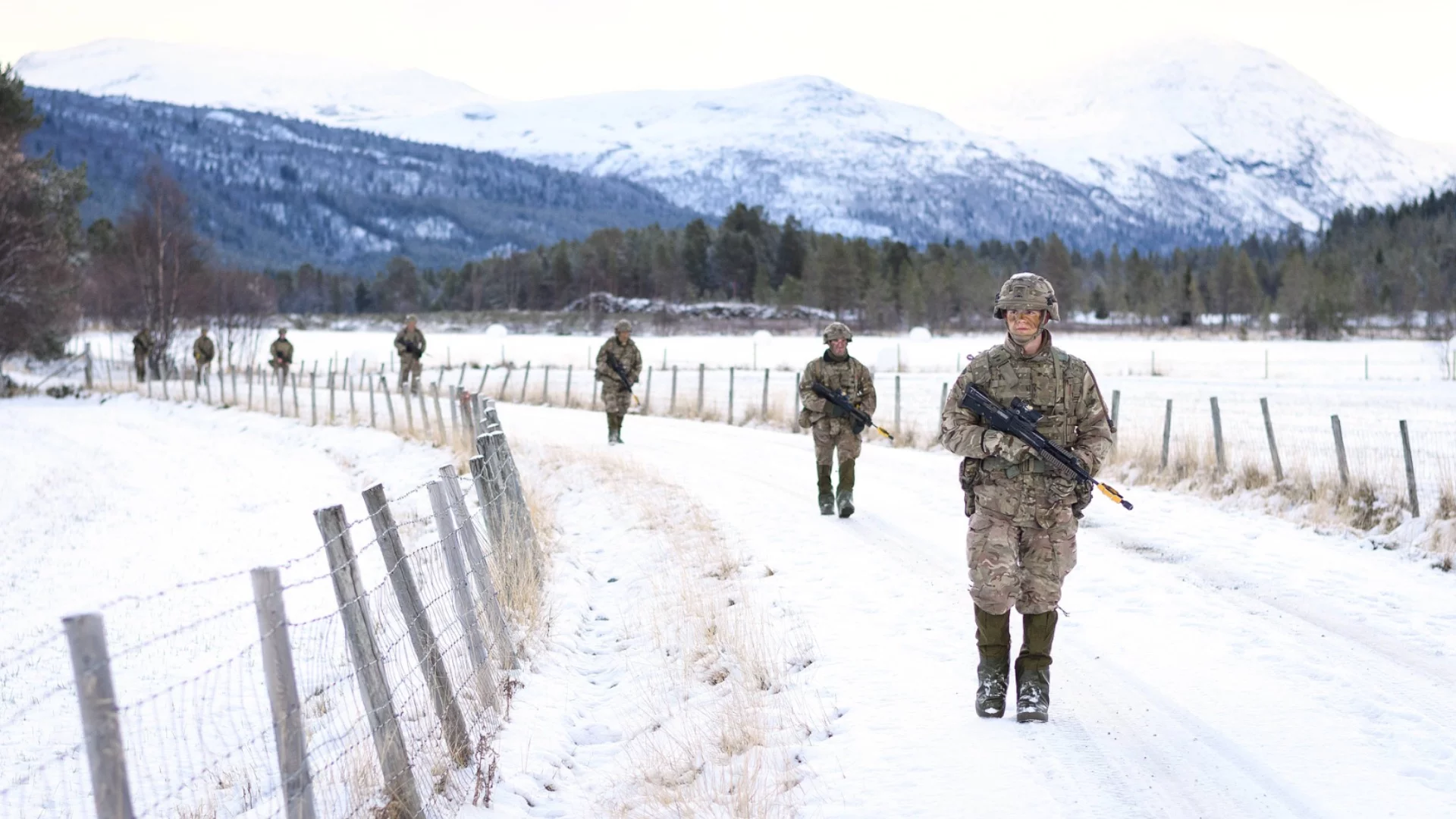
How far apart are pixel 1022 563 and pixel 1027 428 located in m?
0.73

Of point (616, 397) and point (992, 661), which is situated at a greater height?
point (616, 397)

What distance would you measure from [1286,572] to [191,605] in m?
10.4

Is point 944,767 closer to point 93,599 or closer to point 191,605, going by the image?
point 191,605

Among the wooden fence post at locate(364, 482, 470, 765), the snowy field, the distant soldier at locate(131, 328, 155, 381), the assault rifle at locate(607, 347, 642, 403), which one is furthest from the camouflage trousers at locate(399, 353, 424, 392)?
the wooden fence post at locate(364, 482, 470, 765)

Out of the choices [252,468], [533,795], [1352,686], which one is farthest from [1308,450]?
[252,468]

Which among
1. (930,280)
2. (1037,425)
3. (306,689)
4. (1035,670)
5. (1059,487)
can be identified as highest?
(930,280)

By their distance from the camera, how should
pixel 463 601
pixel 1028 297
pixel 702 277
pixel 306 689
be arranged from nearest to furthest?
pixel 1028 297
pixel 463 601
pixel 306 689
pixel 702 277

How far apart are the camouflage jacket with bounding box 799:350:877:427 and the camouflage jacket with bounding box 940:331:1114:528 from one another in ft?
18.6

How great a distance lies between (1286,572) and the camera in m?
9.09

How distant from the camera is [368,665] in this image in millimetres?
4656

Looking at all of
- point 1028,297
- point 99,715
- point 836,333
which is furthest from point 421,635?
point 836,333

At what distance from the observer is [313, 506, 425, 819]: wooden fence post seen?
179 inches

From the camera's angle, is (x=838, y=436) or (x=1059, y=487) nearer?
(x=1059, y=487)

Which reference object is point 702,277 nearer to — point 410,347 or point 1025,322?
point 410,347
